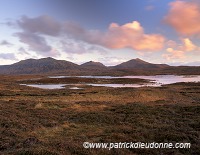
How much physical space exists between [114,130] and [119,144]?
3.91 meters

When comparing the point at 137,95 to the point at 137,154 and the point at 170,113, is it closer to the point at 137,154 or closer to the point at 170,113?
the point at 170,113

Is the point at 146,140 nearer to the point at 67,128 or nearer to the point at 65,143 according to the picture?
the point at 65,143

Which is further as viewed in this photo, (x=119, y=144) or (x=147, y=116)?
(x=147, y=116)

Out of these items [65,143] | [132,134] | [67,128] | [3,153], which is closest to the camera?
[3,153]

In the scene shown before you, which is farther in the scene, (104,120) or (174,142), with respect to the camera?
(104,120)

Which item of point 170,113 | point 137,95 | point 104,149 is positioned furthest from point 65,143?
point 137,95

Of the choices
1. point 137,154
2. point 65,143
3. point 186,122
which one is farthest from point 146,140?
point 186,122

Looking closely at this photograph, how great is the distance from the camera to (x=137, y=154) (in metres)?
12.4

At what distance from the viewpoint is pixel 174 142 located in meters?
14.2

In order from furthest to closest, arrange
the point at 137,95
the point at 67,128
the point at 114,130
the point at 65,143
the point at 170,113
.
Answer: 1. the point at 137,95
2. the point at 170,113
3. the point at 67,128
4. the point at 114,130
5. the point at 65,143

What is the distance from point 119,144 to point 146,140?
6.57ft

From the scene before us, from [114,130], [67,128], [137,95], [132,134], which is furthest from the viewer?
[137,95]

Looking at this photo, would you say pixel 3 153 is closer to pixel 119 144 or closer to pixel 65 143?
pixel 65 143

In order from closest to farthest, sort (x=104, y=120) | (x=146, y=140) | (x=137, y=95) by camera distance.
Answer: (x=146, y=140), (x=104, y=120), (x=137, y=95)
